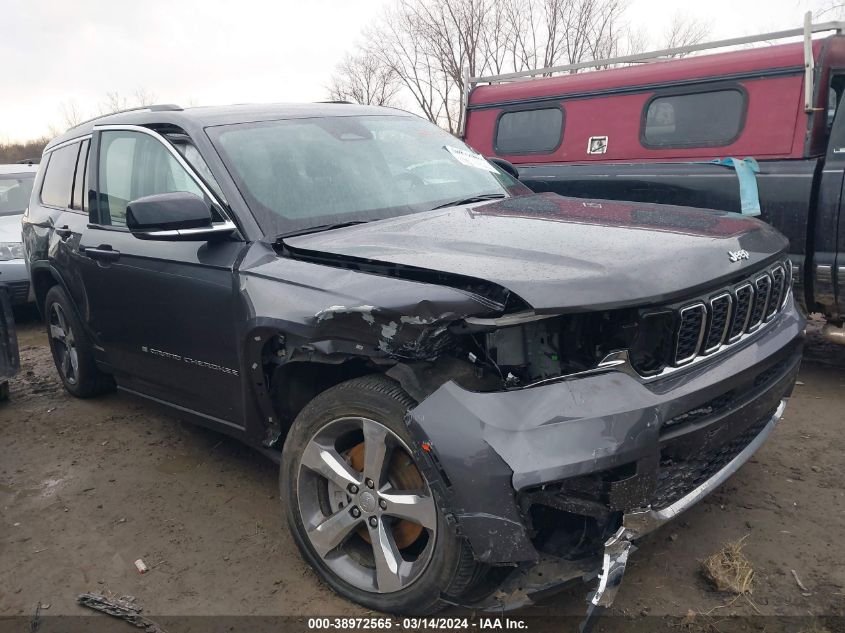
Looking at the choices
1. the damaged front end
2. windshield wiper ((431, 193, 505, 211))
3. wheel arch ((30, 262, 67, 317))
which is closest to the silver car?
wheel arch ((30, 262, 67, 317))

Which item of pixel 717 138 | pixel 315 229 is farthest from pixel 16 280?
pixel 717 138

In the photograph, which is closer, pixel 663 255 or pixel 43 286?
pixel 663 255

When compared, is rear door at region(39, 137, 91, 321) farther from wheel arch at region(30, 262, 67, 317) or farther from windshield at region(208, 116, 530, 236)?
windshield at region(208, 116, 530, 236)

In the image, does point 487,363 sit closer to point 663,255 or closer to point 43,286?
point 663,255

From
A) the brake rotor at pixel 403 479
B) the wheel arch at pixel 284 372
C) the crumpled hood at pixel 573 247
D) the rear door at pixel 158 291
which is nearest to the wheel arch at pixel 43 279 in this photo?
the rear door at pixel 158 291

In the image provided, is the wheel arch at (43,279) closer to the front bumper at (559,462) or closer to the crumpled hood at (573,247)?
the crumpled hood at (573,247)

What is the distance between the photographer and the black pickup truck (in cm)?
446

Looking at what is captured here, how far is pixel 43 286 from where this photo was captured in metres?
4.77

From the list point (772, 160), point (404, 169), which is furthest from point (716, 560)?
point (772, 160)

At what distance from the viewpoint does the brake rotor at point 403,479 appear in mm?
2316

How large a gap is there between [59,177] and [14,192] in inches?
193

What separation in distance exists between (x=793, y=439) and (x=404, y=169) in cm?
249

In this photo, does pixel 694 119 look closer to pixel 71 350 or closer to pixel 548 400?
pixel 548 400

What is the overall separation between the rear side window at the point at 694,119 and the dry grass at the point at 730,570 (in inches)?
150
